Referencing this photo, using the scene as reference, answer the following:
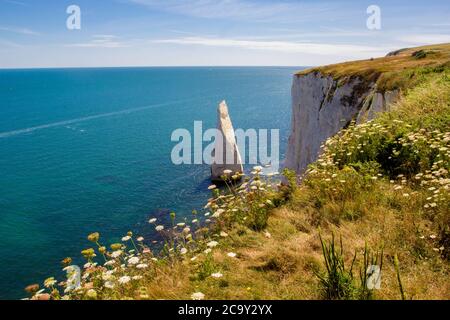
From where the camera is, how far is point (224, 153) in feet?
151

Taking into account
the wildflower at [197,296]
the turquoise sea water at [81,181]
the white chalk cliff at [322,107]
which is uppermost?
the white chalk cliff at [322,107]

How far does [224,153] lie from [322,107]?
18.8 meters

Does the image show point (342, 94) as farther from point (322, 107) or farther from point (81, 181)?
point (81, 181)

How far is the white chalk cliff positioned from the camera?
22.1 m

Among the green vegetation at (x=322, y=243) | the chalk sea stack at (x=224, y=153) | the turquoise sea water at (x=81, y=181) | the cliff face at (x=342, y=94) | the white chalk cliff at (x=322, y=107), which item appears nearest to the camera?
the green vegetation at (x=322, y=243)

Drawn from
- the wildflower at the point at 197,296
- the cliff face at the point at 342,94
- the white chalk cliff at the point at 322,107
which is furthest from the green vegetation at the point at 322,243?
the white chalk cliff at the point at 322,107

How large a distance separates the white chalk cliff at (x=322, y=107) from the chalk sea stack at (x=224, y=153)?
9144mm

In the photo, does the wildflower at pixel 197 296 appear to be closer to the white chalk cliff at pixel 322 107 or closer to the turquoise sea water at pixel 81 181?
the white chalk cliff at pixel 322 107

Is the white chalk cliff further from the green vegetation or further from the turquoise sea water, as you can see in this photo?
the turquoise sea water

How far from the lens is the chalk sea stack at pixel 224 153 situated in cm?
4497

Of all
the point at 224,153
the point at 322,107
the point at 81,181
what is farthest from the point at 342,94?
the point at 81,181

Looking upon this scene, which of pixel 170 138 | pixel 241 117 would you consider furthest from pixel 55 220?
pixel 241 117

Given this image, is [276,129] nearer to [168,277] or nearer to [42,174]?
[42,174]

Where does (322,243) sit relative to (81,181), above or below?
above
